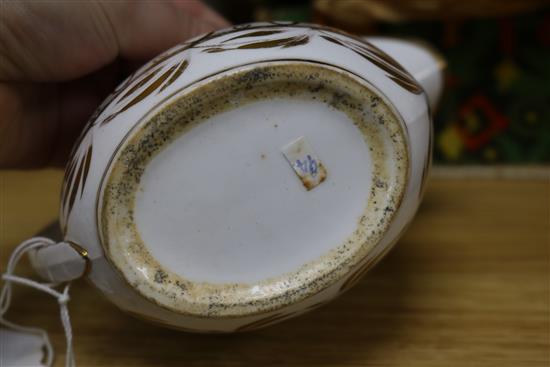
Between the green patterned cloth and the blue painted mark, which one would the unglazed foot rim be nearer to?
the blue painted mark

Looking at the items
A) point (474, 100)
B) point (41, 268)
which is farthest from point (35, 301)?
point (474, 100)

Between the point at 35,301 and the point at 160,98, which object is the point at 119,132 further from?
the point at 35,301

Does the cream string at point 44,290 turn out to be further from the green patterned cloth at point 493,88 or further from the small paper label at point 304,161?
the green patterned cloth at point 493,88

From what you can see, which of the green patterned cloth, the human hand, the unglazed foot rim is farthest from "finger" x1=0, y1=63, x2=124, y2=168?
the green patterned cloth

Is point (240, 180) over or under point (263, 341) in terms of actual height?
over

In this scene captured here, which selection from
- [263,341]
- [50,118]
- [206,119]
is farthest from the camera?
[50,118]

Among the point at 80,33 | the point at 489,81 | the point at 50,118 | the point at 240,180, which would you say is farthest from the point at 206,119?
the point at 489,81

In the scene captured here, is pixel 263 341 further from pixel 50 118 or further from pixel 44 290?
pixel 50 118

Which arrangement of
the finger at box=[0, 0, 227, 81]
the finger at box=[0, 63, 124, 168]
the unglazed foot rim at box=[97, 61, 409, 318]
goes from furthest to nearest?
the finger at box=[0, 63, 124, 168] < the finger at box=[0, 0, 227, 81] < the unglazed foot rim at box=[97, 61, 409, 318]
